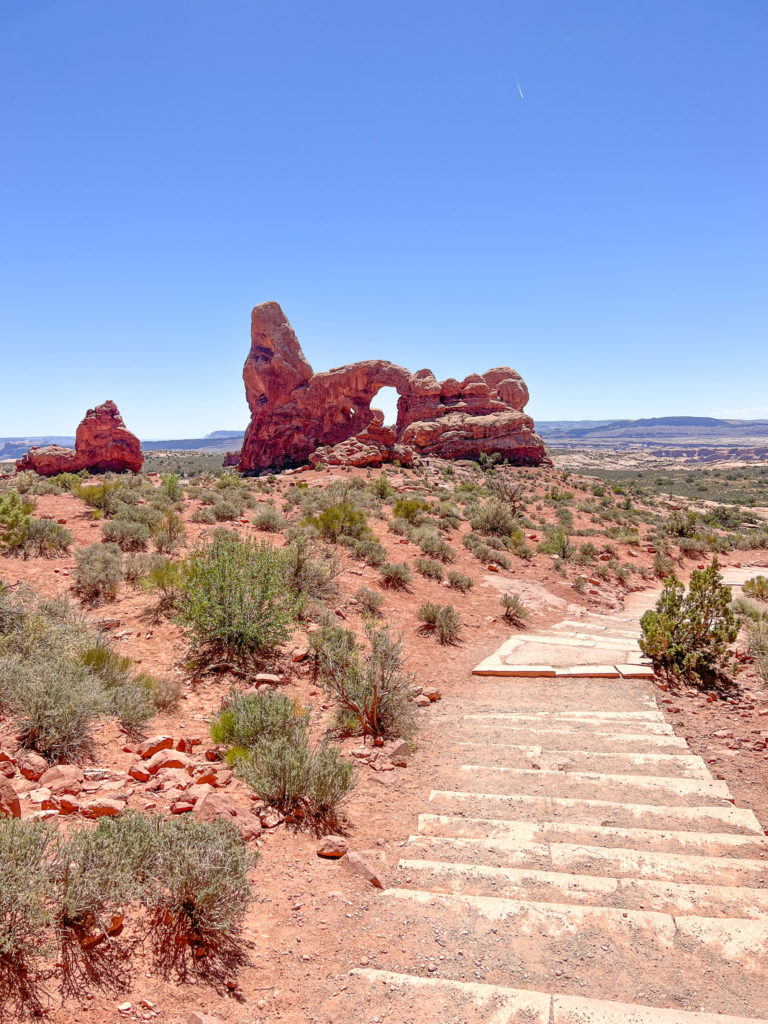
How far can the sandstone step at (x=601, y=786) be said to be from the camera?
4.50m

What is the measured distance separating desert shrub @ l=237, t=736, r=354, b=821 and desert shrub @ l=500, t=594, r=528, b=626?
24.0 feet

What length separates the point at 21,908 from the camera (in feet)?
7.52

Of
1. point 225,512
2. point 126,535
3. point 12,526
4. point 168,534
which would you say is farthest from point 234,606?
point 225,512

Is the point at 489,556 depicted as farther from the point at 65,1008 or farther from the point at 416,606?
the point at 65,1008

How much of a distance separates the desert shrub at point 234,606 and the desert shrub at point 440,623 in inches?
121

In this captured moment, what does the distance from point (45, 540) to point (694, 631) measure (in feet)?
35.0

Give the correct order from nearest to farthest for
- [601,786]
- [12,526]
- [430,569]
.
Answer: [601,786], [12,526], [430,569]

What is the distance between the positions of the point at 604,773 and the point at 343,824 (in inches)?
98.9

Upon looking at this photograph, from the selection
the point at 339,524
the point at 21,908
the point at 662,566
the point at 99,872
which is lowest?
the point at 662,566

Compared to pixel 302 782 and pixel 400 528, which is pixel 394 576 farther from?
pixel 302 782

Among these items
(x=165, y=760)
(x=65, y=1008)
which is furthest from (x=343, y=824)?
(x=65, y=1008)

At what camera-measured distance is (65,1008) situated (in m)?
2.21

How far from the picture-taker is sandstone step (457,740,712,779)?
5.02 metres

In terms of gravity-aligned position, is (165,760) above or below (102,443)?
below
